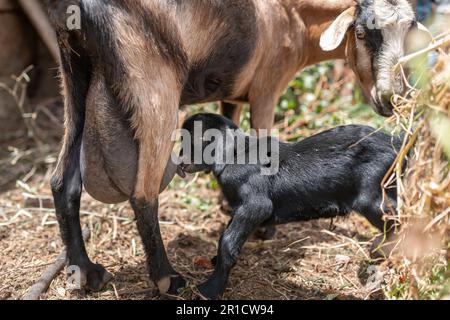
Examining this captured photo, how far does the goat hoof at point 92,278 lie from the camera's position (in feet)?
11.5

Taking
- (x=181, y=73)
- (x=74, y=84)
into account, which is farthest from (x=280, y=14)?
(x=74, y=84)

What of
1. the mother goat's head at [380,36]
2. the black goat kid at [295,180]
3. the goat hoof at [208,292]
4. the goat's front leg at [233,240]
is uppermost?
the mother goat's head at [380,36]

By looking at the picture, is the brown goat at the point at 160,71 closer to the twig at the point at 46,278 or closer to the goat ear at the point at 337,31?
the goat ear at the point at 337,31

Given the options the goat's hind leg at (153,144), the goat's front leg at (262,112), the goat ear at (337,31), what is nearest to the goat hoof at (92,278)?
the goat's hind leg at (153,144)

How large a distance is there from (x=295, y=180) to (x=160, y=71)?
933 mm

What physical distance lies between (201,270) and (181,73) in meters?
1.23

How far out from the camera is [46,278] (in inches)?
139

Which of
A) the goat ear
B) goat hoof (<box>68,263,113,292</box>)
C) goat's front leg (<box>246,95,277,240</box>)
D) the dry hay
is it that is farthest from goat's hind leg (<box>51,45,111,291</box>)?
the dry hay

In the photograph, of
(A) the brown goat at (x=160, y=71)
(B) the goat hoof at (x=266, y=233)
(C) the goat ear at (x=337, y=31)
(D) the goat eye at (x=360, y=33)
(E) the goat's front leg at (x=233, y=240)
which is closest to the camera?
(A) the brown goat at (x=160, y=71)

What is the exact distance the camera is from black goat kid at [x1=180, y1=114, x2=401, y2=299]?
330 cm

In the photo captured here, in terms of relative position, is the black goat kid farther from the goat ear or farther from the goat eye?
the goat eye

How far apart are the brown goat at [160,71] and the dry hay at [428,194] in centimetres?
95

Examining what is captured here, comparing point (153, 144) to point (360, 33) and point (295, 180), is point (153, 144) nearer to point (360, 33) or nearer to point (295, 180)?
point (295, 180)

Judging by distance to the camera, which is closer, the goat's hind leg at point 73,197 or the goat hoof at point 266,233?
the goat's hind leg at point 73,197
